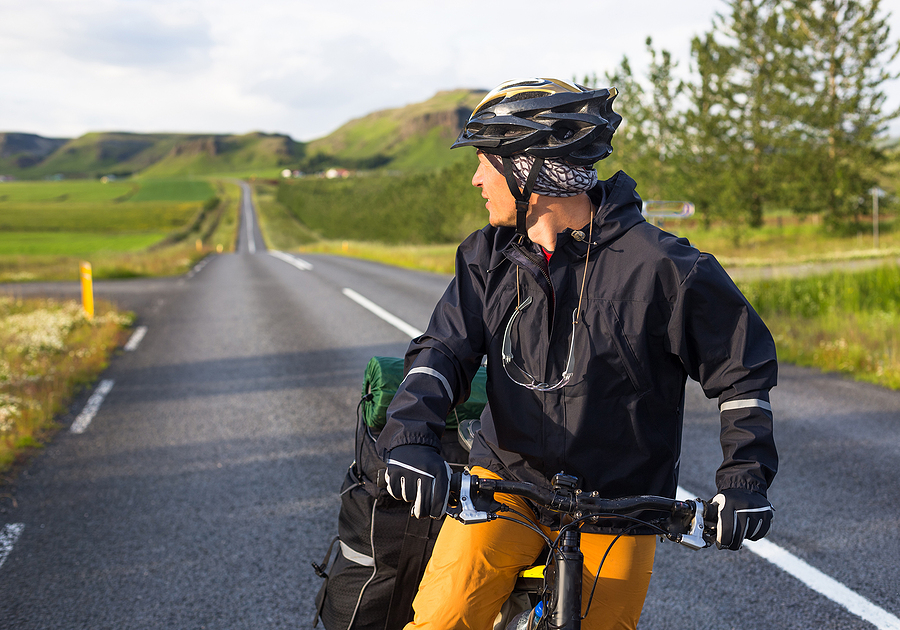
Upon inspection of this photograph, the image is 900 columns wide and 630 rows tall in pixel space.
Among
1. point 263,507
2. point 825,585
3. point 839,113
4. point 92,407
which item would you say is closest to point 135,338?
point 92,407

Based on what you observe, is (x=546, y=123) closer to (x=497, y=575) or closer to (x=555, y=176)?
(x=555, y=176)

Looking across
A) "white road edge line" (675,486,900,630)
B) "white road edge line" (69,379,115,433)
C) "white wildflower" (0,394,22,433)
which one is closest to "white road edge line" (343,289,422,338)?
"white road edge line" (69,379,115,433)

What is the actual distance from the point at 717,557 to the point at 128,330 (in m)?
11.0

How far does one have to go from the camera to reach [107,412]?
22.6 ft

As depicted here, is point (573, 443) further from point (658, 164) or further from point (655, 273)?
point (658, 164)

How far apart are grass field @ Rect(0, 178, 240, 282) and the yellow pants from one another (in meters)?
25.7

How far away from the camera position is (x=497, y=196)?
84.4 inches

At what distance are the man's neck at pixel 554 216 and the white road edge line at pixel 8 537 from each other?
347 centimetres

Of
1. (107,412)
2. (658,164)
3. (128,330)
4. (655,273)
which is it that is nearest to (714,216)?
(658,164)

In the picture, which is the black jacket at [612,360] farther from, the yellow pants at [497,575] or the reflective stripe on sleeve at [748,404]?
the yellow pants at [497,575]

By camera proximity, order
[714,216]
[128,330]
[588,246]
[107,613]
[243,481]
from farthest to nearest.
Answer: [714,216] < [128,330] < [243,481] < [107,613] < [588,246]

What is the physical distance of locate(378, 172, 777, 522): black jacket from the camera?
190 centimetres

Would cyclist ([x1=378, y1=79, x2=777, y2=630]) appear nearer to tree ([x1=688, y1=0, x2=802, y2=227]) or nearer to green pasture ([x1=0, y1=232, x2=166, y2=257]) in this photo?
tree ([x1=688, y1=0, x2=802, y2=227])

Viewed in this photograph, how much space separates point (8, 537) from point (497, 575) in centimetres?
350
